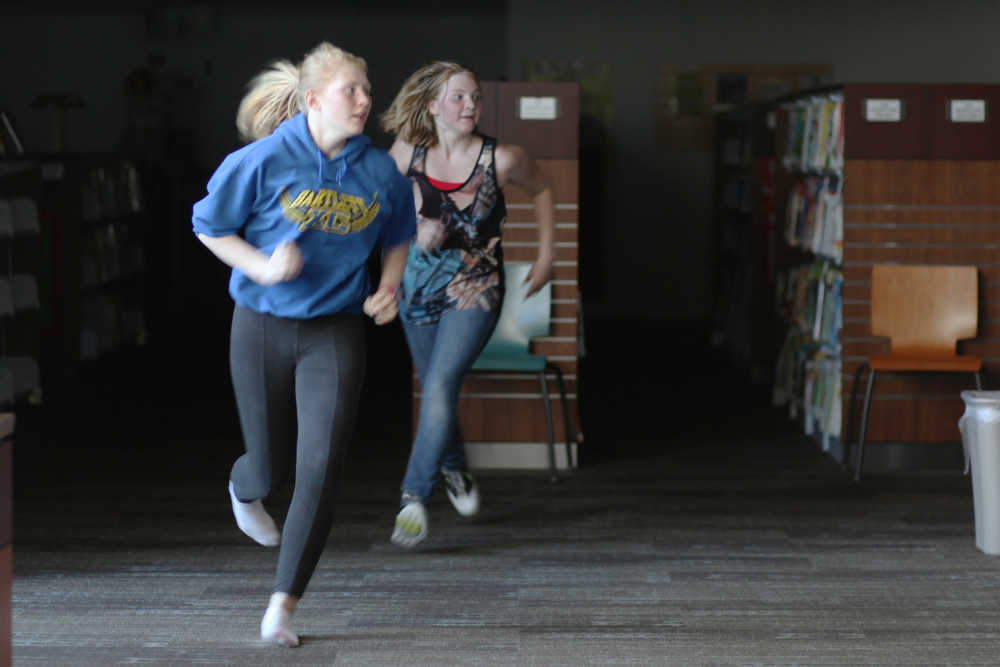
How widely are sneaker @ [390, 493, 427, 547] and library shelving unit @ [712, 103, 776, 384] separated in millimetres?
3913

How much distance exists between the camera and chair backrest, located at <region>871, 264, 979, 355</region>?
5902 mm

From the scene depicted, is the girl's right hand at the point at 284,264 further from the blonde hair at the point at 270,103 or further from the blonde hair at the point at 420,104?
the blonde hair at the point at 420,104

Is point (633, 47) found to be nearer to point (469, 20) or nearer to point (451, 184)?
point (469, 20)

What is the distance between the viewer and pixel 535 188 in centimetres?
478

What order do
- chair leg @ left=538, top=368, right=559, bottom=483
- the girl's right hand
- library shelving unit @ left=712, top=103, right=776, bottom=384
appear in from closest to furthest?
the girl's right hand
chair leg @ left=538, top=368, right=559, bottom=483
library shelving unit @ left=712, top=103, right=776, bottom=384

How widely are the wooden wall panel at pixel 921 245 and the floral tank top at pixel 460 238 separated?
81.3 inches

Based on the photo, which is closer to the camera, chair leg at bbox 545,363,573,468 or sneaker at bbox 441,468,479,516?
sneaker at bbox 441,468,479,516

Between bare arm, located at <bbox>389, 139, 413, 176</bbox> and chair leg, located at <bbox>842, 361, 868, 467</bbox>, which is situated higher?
bare arm, located at <bbox>389, 139, 413, 176</bbox>

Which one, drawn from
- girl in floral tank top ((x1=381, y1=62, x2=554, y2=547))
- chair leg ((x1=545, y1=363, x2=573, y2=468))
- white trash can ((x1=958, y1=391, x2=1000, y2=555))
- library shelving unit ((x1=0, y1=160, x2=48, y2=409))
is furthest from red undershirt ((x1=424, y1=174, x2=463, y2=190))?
library shelving unit ((x1=0, y1=160, x2=48, y2=409))

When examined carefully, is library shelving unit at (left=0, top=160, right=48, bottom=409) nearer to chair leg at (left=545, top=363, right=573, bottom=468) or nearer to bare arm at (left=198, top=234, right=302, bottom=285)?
chair leg at (left=545, top=363, right=573, bottom=468)

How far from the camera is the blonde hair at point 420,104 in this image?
4.56 m

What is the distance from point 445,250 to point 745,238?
16.7 feet

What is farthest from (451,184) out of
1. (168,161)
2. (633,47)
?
(168,161)

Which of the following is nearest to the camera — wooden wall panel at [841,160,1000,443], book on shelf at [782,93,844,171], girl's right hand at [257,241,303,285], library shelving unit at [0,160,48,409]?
girl's right hand at [257,241,303,285]
